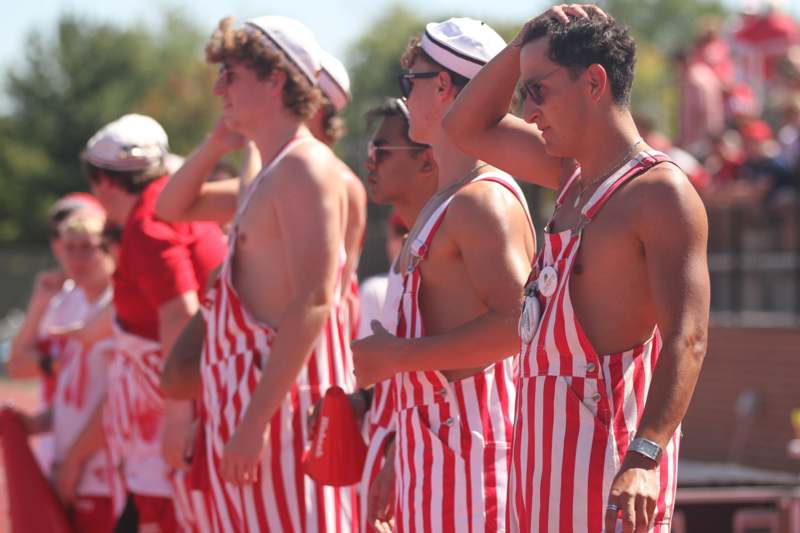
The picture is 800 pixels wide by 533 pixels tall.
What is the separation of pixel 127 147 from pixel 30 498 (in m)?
1.83

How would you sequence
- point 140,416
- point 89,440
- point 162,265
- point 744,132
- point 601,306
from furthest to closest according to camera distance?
point 744,132 → point 89,440 → point 140,416 → point 162,265 → point 601,306

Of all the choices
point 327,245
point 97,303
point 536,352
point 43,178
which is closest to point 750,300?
point 97,303

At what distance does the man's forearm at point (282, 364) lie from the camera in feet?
15.1

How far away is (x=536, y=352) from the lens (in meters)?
3.42

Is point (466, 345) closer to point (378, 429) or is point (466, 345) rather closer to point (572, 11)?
point (378, 429)

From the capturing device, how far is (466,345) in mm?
3885

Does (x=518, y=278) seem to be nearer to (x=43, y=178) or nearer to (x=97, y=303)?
(x=97, y=303)

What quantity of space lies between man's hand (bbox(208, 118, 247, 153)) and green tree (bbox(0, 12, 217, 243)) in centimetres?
4537

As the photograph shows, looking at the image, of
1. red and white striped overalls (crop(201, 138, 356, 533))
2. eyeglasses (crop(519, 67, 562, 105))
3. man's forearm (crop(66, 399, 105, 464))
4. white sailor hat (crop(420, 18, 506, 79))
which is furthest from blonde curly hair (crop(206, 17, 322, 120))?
man's forearm (crop(66, 399, 105, 464))

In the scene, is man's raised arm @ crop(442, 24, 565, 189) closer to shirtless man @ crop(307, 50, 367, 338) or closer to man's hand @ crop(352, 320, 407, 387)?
man's hand @ crop(352, 320, 407, 387)

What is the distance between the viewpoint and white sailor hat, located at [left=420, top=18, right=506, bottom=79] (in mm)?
4230

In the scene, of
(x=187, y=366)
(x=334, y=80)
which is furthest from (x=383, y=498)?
(x=334, y=80)

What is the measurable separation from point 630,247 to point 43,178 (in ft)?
161

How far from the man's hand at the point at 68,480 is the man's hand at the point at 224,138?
6.96 ft
